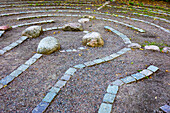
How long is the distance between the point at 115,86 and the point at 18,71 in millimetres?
3021

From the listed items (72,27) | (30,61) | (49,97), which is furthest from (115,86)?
(72,27)

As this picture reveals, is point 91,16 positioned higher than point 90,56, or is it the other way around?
point 91,16

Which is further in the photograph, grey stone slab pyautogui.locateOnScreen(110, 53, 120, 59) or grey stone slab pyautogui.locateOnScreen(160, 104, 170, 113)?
grey stone slab pyautogui.locateOnScreen(110, 53, 120, 59)

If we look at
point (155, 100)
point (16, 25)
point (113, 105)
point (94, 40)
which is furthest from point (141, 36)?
point (16, 25)

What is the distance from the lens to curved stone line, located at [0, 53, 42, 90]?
13.5ft

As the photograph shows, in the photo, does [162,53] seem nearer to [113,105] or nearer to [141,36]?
[141,36]

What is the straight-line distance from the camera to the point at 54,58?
5387 mm

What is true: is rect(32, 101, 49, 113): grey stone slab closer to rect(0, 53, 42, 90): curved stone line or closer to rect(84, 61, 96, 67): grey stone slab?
rect(0, 53, 42, 90): curved stone line

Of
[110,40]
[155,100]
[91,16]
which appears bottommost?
[155,100]

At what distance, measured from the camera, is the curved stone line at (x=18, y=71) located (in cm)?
410

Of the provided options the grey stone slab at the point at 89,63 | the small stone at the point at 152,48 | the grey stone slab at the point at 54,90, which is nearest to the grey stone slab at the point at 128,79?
the grey stone slab at the point at 89,63

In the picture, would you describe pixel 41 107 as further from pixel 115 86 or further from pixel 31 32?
pixel 31 32

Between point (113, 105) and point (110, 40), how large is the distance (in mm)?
4096

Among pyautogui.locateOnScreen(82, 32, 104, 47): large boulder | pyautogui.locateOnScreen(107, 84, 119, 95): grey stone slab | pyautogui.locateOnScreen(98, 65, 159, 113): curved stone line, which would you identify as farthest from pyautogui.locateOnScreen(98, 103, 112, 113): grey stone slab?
pyautogui.locateOnScreen(82, 32, 104, 47): large boulder
